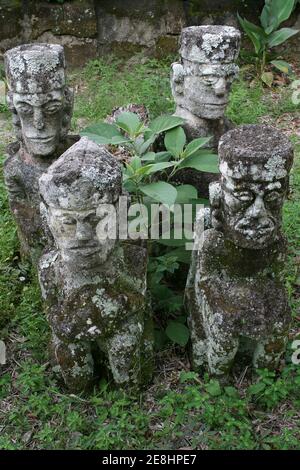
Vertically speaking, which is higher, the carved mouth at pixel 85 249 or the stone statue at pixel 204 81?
the stone statue at pixel 204 81

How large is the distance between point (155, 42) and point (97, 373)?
5312 millimetres

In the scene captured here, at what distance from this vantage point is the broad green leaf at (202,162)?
2.96 meters

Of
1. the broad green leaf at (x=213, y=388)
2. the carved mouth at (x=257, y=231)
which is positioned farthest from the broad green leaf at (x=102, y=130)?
the broad green leaf at (x=213, y=388)

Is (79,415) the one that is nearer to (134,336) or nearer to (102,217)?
(134,336)

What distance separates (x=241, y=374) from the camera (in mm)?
2982

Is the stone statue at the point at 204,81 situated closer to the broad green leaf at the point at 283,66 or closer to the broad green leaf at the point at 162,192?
the broad green leaf at the point at 162,192

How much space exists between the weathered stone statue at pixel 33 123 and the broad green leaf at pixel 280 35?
3860mm

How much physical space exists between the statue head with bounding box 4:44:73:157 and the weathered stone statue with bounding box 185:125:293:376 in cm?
117

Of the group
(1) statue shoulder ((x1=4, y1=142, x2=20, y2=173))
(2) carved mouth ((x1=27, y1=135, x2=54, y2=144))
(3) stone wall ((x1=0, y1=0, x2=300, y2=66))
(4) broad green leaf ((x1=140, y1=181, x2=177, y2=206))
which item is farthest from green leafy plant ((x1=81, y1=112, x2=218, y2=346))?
(3) stone wall ((x1=0, y1=0, x2=300, y2=66))

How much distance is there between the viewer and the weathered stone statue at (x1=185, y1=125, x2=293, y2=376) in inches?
93.5

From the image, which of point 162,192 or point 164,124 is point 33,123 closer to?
point 164,124

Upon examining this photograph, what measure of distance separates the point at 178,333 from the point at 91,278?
63 centimetres

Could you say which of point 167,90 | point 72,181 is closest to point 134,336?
point 72,181

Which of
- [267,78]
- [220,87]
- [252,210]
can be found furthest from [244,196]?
[267,78]
